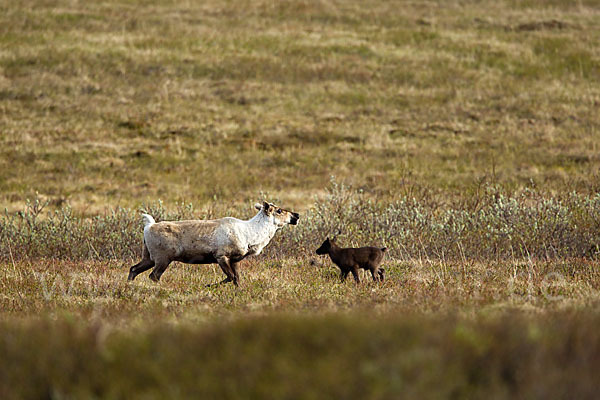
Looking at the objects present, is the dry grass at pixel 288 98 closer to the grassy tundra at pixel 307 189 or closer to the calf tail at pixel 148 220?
the grassy tundra at pixel 307 189

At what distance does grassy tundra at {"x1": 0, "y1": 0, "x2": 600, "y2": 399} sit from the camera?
438 centimetres

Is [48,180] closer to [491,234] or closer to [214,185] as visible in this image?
[214,185]

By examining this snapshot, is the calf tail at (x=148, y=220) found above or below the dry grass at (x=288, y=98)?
above

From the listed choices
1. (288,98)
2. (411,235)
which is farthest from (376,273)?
(288,98)

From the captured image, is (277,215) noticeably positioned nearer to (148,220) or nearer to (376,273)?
(376,273)

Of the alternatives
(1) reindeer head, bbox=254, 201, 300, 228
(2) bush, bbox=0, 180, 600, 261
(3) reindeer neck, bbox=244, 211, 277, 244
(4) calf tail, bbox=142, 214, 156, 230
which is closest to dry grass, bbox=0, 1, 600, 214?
(2) bush, bbox=0, 180, 600, 261

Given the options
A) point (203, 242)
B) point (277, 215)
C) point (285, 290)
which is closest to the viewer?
point (285, 290)

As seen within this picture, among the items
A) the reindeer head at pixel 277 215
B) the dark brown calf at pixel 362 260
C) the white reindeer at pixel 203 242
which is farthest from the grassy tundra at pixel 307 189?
the reindeer head at pixel 277 215

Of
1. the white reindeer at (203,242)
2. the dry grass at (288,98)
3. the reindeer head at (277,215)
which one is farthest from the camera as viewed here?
the dry grass at (288,98)

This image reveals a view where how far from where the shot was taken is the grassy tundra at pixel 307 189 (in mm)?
4379

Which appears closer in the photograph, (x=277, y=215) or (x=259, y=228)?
(x=259, y=228)

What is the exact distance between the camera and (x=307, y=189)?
2445 centimetres

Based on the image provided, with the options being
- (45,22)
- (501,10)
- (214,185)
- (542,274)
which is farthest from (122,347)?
(501,10)

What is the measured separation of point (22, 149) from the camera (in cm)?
2842
